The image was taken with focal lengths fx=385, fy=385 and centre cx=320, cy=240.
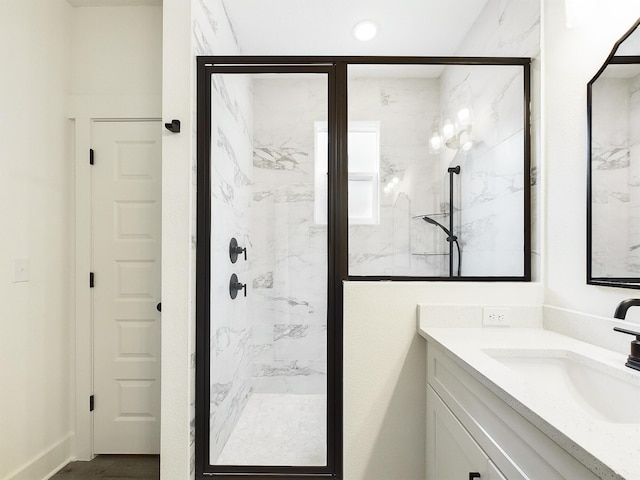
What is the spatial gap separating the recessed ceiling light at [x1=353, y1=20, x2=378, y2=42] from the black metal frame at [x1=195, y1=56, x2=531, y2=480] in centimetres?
70

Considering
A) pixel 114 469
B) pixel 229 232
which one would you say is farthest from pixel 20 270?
pixel 114 469

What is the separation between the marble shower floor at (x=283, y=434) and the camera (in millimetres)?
1948

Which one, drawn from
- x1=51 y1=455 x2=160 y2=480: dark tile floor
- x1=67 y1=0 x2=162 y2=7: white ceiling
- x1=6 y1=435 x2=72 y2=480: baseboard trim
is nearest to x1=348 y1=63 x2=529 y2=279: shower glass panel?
x1=67 y1=0 x2=162 y2=7: white ceiling

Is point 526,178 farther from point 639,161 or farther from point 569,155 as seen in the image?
point 639,161

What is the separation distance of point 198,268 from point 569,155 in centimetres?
178

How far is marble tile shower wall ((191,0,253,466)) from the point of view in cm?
198

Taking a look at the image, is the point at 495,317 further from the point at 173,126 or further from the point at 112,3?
the point at 112,3

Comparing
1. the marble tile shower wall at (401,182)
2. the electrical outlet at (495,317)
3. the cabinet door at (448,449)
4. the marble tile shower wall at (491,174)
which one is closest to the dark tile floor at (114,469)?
the cabinet door at (448,449)

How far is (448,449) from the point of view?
1.48 metres

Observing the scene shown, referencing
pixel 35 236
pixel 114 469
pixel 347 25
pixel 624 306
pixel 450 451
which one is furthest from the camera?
pixel 347 25

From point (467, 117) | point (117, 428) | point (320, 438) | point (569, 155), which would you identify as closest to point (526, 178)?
point (569, 155)

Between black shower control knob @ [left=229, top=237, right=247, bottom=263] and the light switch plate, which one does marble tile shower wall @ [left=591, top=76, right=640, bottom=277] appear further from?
the light switch plate

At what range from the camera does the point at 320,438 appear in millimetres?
1944

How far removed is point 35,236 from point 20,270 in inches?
7.9
